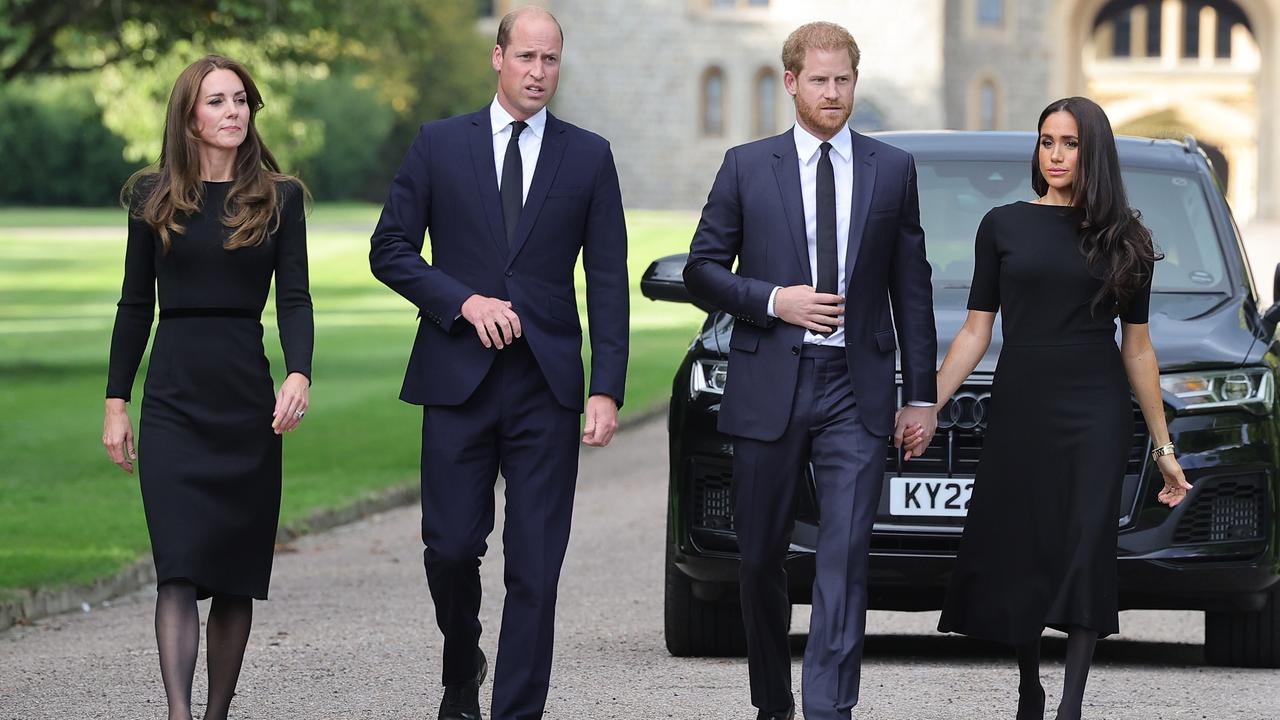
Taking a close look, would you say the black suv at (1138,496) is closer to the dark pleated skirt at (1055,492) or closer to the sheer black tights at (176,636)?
the dark pleated skirt at (1055,492)

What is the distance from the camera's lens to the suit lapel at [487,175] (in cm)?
576

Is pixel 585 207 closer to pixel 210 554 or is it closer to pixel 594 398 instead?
pixel 594 398

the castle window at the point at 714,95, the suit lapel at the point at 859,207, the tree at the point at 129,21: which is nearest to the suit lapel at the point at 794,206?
the suit lapel at the point at 859,207

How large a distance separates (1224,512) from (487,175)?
2629mm

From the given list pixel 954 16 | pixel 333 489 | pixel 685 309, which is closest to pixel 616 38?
pixel 954 16

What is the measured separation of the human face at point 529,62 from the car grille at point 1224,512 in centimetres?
249

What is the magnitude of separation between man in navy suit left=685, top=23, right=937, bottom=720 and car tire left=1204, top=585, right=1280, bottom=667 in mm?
2067

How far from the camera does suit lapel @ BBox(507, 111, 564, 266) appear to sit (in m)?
5.75

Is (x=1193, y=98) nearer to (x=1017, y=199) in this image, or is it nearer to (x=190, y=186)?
(x=1017, y=199)

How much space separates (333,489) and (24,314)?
21826 millimetres

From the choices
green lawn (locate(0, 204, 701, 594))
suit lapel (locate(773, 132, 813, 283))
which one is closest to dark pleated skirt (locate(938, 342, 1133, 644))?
suit lapel (locate(773, 132, 813, 283))

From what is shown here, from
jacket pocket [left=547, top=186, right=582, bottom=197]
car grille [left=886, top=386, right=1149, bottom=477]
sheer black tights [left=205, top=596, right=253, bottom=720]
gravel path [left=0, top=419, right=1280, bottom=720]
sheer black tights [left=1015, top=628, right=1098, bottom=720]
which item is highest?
jacket pocket [left=547, top=186, right=582, bottom=197]

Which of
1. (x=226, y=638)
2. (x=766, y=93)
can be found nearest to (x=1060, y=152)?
(x=226, y=638)

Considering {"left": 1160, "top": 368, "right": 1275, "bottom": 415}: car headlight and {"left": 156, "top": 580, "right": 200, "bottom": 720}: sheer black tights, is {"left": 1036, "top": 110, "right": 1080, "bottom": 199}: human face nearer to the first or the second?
{"left": 1160, "top": 368, "right": 1275, "bottom": 415}: car headlight
